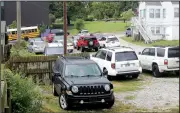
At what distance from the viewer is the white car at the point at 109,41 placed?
31.2m

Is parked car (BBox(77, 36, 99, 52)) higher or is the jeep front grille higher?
parked car (BBox(77, 36, 99, 52))

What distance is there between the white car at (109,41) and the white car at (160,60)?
13.4 m

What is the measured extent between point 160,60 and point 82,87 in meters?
7.09

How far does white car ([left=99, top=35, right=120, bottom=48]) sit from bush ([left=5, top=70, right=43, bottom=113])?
2232 centimetres

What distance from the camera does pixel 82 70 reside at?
11.0 m

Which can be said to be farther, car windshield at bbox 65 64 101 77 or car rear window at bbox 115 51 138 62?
car rear window at bbox 115 51 138 62

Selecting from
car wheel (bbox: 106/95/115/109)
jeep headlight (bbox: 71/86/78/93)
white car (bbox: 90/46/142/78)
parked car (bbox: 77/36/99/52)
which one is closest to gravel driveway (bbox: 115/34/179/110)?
white car (bbox: 90/46/142/78)

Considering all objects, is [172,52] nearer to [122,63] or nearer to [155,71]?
[155,71]

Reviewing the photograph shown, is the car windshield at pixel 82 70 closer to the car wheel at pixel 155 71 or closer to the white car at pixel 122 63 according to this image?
the white car at pixel 122 63

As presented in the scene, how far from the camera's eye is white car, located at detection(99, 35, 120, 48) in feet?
102

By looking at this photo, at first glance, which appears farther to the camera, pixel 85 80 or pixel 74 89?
pixel 85 80

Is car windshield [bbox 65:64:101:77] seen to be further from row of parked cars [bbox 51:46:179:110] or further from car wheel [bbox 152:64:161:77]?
car wheel [bbox 152:64:161:77]

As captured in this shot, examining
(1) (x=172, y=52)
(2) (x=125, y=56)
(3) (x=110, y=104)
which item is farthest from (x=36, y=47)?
(3) (x=110, y=104)

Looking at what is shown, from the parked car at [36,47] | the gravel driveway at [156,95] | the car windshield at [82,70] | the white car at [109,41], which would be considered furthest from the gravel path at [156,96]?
the white car at [109,41]
